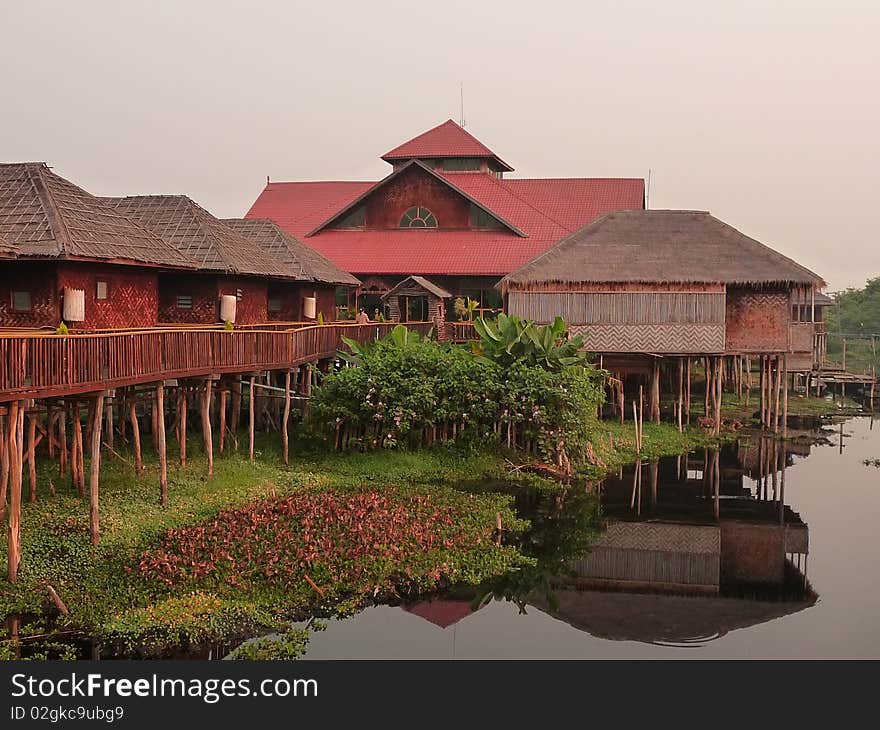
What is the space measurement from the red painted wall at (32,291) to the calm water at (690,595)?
845 centimetres

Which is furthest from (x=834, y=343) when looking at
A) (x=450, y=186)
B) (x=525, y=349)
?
(x=525, y=349)

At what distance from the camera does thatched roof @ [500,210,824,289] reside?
29.2m

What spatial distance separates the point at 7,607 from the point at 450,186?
3004cm

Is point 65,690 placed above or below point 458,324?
below

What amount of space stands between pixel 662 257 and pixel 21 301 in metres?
18.7

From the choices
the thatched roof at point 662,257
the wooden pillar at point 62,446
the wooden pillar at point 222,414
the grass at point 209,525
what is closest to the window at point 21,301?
the wooden pillar at point 62,446

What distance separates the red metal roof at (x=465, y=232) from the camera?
38.0 meters

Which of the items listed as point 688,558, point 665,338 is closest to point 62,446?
point 688,558

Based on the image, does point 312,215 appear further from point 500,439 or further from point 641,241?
point 500,439

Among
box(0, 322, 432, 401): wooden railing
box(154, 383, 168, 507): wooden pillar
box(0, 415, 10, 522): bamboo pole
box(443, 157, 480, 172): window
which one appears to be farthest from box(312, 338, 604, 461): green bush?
box(443, 157, 480, 172): window

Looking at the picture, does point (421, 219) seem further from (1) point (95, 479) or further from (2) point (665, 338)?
(1) point (95, 479)

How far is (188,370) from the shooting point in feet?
59.2

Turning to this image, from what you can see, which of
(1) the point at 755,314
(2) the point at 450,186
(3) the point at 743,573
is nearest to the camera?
(3) the point at 743,573

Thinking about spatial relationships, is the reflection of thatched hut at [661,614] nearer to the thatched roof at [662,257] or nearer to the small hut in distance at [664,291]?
the small hut in distance at [664,291]
